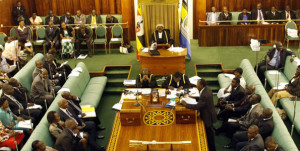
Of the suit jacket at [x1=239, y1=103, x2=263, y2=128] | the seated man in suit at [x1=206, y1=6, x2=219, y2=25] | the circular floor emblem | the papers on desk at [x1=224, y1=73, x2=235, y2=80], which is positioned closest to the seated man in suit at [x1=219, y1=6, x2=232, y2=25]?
the seated man in suit at [x1=206, y1=6, x2=219, y2=25]

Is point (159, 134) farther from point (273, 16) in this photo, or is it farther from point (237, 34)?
point (273, 16)

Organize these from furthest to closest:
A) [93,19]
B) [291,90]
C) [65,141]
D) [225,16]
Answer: [93,19] → [225,16] → [291,90] → [65,141]

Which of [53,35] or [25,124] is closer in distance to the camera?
[25,124]

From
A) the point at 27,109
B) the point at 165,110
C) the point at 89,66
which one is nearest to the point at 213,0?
the point at 89,66

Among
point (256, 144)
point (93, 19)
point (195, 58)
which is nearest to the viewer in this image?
point (256, 144)

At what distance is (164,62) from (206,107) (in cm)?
333

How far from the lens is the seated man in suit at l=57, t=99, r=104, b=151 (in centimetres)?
688

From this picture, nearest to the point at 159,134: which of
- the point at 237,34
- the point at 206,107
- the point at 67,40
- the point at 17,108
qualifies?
the point at 206,107

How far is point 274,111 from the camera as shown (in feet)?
22.4

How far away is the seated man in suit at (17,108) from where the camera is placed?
7355 millimetres

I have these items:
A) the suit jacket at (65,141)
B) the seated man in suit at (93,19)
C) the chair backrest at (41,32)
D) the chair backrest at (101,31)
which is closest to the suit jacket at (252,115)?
the suit jacket at (65,141)

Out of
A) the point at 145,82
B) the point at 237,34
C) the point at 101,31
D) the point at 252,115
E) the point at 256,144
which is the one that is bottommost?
the point at 256,144

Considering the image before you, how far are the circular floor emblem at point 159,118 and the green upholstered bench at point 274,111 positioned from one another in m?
1.82

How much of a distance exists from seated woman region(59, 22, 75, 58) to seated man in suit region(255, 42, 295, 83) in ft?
18.6
